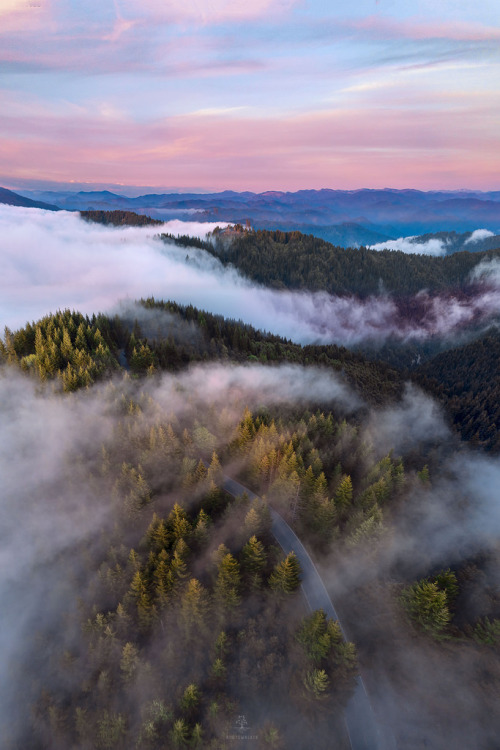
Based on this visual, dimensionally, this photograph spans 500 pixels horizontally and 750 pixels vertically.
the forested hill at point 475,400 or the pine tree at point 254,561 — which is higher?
the pine tree at point 254,561

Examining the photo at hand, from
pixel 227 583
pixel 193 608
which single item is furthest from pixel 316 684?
pixel 193 608

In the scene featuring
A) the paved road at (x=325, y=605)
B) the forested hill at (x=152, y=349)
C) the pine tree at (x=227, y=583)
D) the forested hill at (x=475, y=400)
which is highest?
the forested hill at (x=152, y=349)

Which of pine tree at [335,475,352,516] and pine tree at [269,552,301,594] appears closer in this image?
pine tree at [269,552,301,594]

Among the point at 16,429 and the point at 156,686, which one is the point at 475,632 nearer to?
the point at 156,686

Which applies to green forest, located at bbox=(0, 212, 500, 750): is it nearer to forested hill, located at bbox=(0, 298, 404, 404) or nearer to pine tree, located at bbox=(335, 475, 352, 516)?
pine tree, located at bbox=(335, 475, 352, 516)

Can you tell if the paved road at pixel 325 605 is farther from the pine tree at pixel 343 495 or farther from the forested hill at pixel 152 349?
the forested hill at pixel 152 349

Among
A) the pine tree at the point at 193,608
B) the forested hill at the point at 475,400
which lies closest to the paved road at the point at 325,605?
the pine tree at the point at 193,608

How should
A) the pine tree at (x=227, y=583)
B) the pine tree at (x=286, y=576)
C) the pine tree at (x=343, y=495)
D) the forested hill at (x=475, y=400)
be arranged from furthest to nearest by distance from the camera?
the forested hill at (x=475, y=400), the pine tree at (x=343, y=495), the pine tree at (x=227, y=583), the pine tree at (x=286, y=576)

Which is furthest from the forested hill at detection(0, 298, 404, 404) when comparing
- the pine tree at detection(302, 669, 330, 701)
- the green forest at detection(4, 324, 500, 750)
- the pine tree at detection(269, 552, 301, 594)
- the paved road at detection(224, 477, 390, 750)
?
the pine tree at detection(302, 669, 330, 701)

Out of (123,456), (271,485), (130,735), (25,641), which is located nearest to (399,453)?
(271,485)
